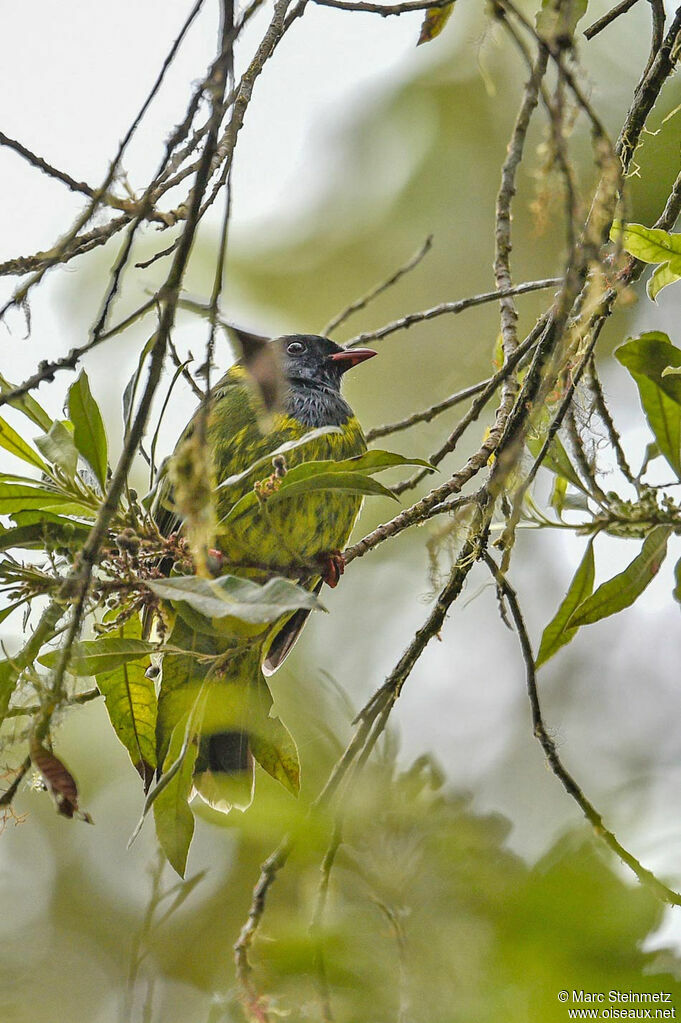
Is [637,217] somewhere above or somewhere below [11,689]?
above

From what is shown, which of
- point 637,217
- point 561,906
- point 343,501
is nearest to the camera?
point 561,906

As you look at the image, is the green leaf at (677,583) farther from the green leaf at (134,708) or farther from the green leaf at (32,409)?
the green leaf at (32,409)

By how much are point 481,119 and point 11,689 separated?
670 cm

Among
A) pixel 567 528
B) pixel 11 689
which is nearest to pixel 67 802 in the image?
pixel 11 689

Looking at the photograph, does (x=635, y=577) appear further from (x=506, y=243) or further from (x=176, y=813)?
(x=506, y=243)

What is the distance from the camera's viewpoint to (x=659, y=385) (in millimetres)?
2031

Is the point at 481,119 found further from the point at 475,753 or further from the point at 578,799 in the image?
the point at 578,799

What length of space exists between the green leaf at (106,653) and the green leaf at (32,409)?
1.75ft

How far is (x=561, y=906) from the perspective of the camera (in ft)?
4.91

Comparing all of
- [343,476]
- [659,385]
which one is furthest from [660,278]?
[343,476]

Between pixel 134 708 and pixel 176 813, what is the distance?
0.29 meters

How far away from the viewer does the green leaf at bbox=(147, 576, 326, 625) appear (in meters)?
1.39

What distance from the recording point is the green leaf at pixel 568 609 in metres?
2.08

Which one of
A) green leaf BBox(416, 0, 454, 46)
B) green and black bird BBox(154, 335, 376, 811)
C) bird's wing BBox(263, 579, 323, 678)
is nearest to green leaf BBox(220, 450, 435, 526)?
green and black bird BBox(154, 335, 376, 811)
